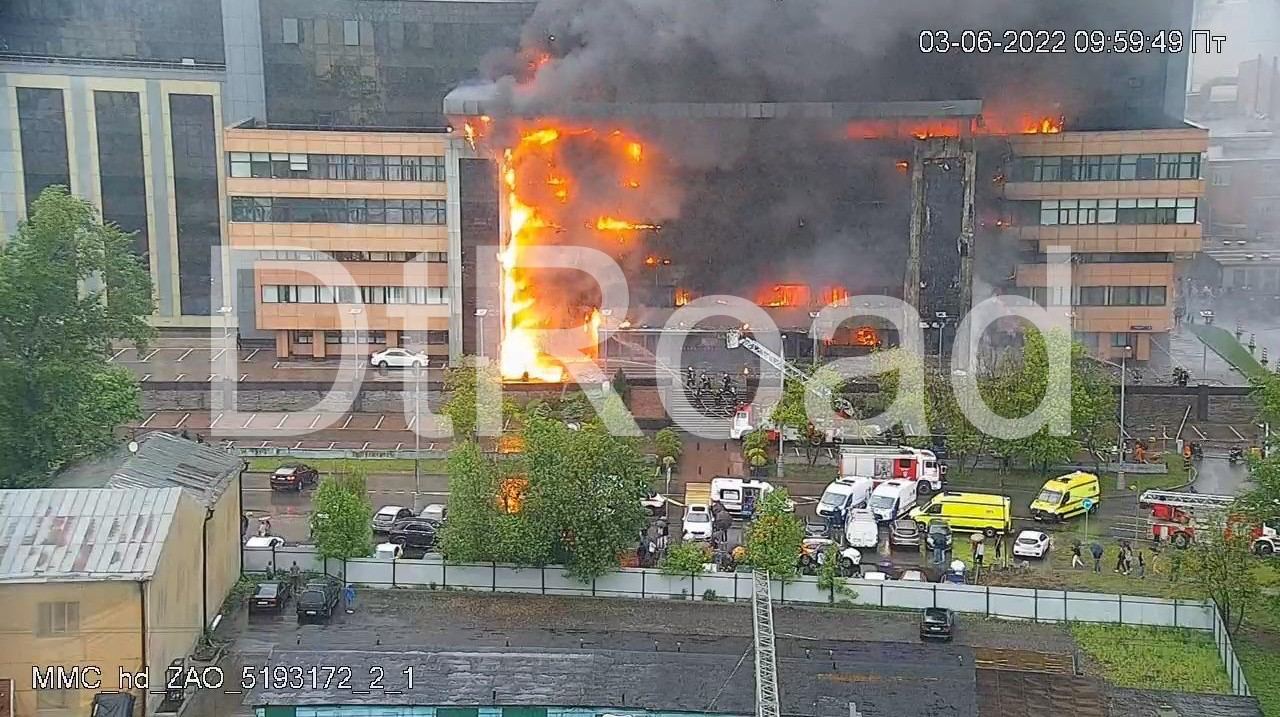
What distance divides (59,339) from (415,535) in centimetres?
542

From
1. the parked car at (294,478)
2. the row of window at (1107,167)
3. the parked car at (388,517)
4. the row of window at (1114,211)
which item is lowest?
the parked car at (388,517)

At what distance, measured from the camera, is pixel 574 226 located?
2998 centimetres

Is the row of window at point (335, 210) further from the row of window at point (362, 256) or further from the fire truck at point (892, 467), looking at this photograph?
the fire truck at point (892, 467)

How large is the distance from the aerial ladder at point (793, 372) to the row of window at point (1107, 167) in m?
6.13

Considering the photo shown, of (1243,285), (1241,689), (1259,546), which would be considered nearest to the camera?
(1241,689)

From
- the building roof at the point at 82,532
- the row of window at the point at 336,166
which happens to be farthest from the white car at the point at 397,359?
the building roof at the point at 82,532

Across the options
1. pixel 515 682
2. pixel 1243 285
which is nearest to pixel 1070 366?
pixel 515 682

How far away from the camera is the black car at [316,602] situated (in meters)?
15.8

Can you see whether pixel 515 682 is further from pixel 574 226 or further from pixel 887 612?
pixel 574 226

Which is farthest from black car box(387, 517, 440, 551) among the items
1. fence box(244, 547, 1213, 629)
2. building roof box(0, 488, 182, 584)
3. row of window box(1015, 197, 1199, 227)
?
row of window box(1015, 197, 1199, 227)

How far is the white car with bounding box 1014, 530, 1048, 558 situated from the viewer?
60.3 ft

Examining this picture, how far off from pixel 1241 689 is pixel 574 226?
18086 millimetres

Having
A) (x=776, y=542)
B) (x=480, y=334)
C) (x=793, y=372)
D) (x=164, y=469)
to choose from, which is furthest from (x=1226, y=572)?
(x=480, y=334)

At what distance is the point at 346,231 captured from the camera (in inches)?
1116
